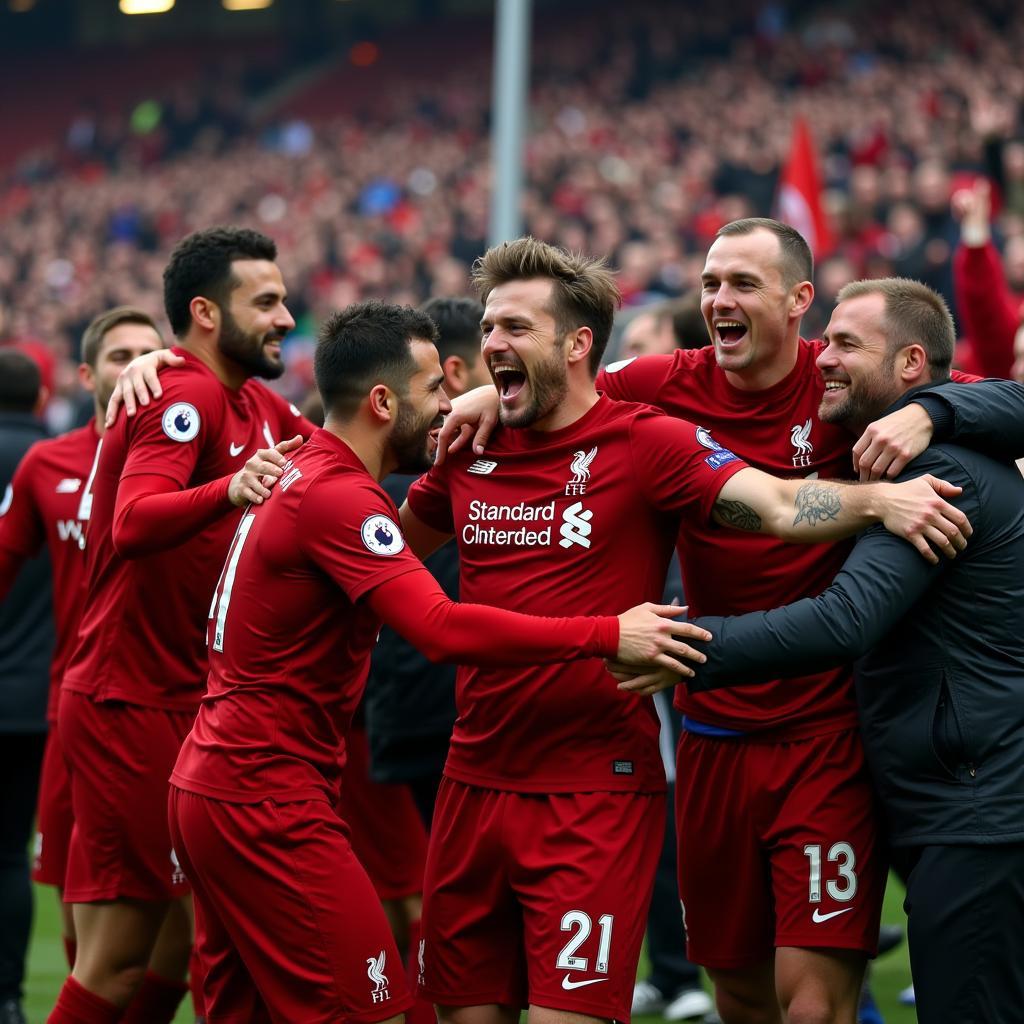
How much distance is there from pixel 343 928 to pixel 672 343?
149 inches

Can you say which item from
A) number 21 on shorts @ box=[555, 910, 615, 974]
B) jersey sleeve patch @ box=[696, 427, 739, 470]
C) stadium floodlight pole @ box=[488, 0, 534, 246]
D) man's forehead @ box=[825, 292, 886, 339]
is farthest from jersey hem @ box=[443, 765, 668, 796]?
stadium floodlight pole @ box=[488, 0, 534, 246]

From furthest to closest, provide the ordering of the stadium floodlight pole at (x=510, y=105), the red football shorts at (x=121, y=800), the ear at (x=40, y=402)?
the stadium floodlight pole at (x=510, y=105) → the ear at (x=40, y=402) → the red football shorts at (x=121, y=800)

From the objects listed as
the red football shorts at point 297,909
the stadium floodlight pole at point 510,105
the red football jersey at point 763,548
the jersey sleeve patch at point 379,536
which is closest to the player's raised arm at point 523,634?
the jersey sleeve patch at point 379,536

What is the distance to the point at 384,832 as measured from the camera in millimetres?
6172

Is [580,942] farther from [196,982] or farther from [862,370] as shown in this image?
[196,982]

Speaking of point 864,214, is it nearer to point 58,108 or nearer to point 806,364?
point 806,364

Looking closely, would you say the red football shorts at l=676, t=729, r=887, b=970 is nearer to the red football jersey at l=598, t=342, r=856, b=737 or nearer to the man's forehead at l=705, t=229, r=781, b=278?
the red football jersey at l=598, t=342, r=856, b=737

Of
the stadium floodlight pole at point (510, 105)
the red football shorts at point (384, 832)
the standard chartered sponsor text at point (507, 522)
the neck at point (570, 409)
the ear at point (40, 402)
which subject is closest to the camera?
the standard chartered sponsor text at point (507, 522)

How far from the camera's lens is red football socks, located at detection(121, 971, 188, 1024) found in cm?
558

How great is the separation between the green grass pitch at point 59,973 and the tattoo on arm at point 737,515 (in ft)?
9.75

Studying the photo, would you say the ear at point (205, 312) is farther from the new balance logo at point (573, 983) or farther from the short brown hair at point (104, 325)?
the new balance logo at point (573, 983)

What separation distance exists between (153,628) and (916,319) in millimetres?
2550

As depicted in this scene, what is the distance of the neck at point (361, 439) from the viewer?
4602mm

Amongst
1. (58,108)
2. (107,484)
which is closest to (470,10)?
(58,108)
